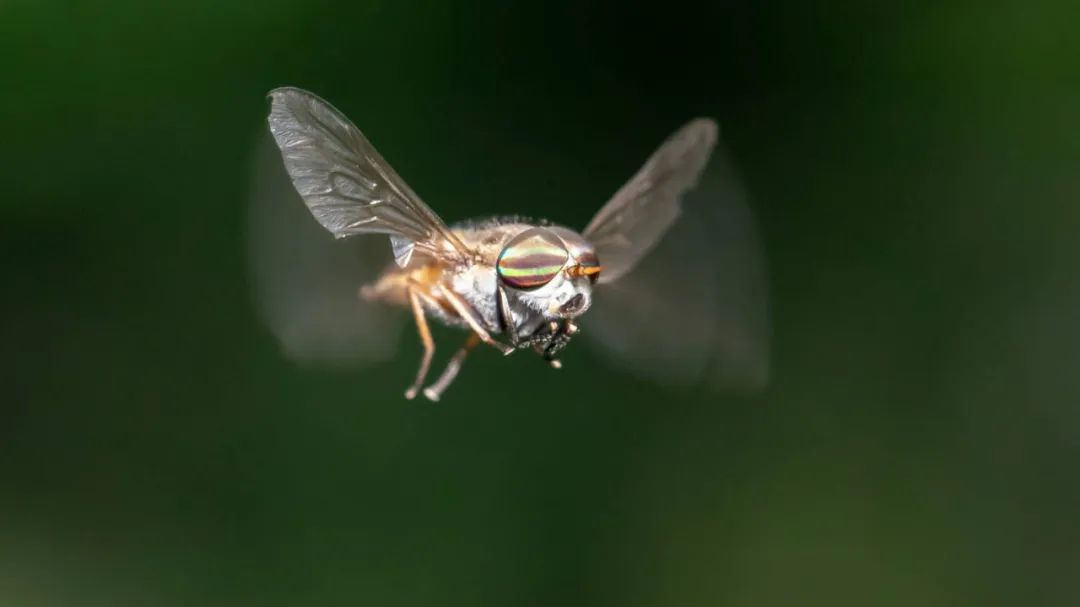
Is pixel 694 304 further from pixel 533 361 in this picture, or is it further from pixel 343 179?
pixel 533 361

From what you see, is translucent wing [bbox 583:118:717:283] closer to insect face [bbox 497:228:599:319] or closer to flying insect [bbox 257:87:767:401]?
flying insect [bbox 257:87:767:401]

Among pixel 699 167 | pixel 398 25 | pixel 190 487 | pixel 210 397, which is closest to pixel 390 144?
pixel 398 25

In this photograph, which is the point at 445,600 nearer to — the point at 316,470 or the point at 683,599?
the point at 316,470

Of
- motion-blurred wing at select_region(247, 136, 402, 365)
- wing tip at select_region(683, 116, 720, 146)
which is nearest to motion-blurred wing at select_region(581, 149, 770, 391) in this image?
wing tip at select_region(683, 116, 720, 146)

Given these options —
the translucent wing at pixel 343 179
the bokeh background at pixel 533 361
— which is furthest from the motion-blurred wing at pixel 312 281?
the bokeh background at pixel 533 361

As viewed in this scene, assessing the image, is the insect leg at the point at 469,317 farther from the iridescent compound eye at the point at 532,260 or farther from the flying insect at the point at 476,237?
the iridescent compound eye at the point at 532,260
